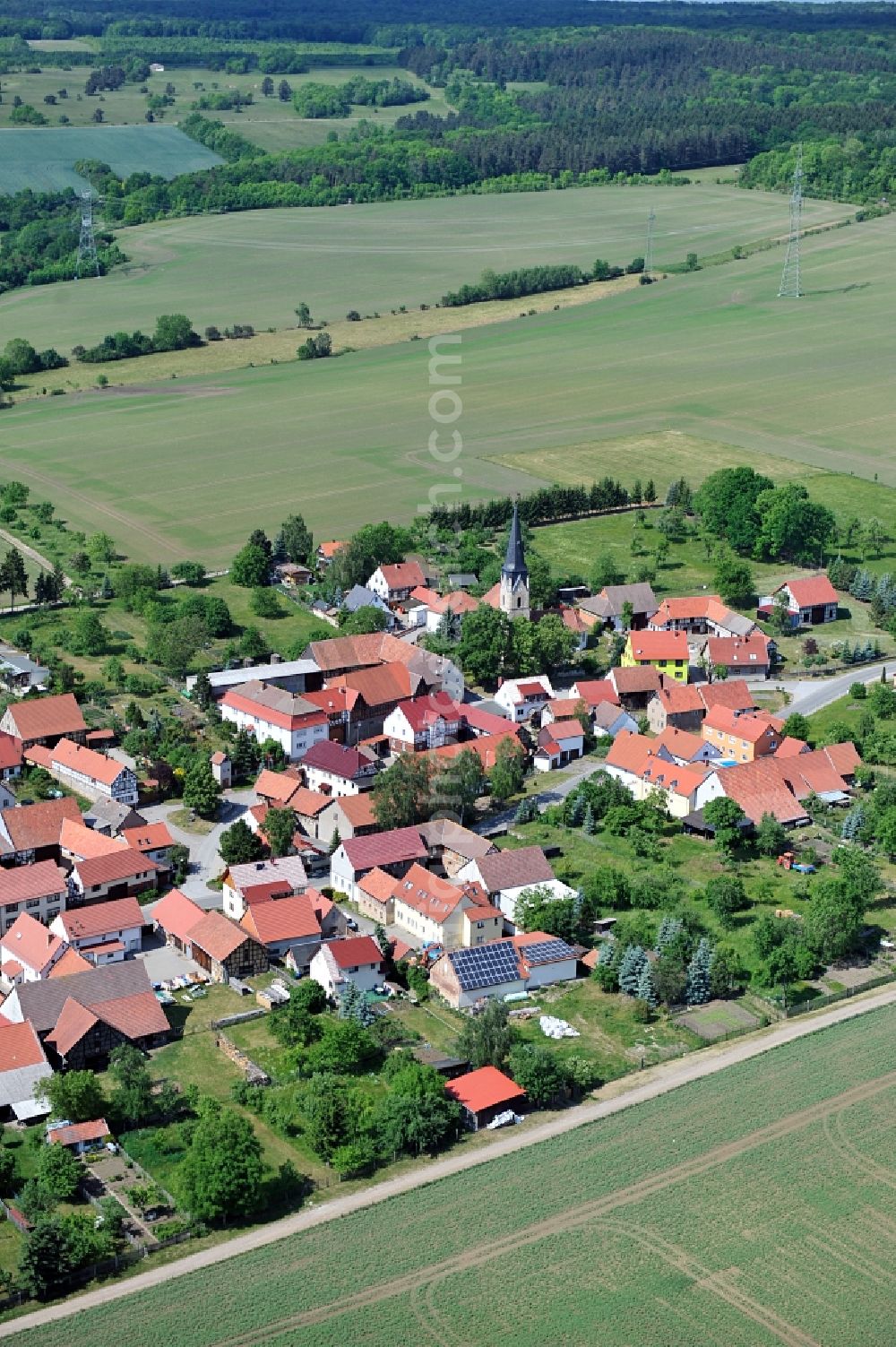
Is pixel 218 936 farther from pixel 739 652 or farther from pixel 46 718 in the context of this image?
pixel 739 652

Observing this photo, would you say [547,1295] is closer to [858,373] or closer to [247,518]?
[247,518]

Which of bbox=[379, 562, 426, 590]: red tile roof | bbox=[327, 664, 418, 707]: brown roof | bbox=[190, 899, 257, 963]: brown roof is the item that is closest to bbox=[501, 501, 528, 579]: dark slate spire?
bbox=[327, 664, 418, 707]: brown roof

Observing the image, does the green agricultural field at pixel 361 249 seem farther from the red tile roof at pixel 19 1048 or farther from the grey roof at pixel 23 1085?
the grey roof at pixel 23 1085

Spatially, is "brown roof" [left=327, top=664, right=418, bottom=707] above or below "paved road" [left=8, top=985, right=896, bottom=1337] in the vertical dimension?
above

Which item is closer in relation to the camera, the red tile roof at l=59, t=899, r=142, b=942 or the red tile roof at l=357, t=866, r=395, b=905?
the red tile roof at l=59, t=899, r=142, b=942

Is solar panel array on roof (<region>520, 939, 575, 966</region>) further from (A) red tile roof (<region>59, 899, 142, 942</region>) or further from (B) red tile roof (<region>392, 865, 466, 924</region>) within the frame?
(A) red tile roof (<region>59, 899, 142, 942</region>)

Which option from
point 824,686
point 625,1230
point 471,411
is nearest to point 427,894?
point 625,1230

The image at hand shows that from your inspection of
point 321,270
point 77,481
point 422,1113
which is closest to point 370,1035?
point 422,1113
